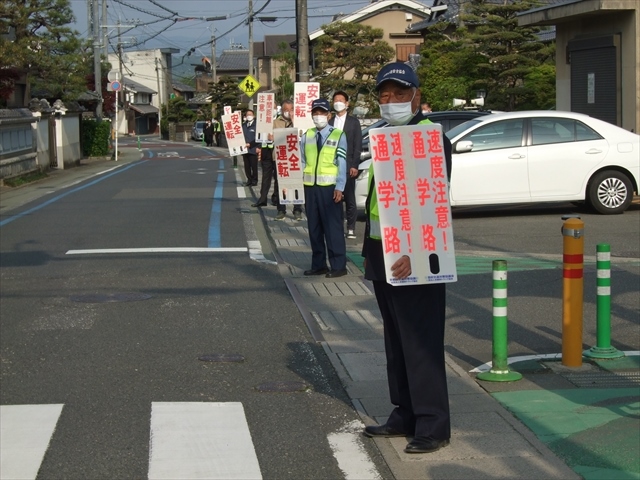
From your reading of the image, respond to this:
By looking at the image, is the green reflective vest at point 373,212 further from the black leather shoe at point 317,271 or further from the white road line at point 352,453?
the black leather shoe at point 317,271

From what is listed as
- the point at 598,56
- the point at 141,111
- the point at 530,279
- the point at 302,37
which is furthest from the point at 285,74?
the point at 530,279

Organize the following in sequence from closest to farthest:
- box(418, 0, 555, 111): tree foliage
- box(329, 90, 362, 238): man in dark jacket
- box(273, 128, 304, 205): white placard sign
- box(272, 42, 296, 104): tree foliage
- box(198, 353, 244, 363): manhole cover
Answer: box(198, 353, 244, 363): manhole cover, box(329, 90, 362, 238): man in dark jacket, box(273, 128, 304, 205): white placard sign, box(418, 0, 555, 111): tree foliage, box(272, 42, 296, 104): tree foliage

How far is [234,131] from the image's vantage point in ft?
65.0

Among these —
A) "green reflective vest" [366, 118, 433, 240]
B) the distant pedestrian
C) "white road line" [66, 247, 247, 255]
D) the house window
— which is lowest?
"white road line" [66, 247, 247, 255]

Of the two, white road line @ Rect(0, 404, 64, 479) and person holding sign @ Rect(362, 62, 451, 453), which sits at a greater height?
person holding sign @ Rect(362, 62, 451, 453)

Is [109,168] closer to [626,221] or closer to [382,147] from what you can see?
[626,221]

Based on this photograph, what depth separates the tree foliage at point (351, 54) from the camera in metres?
41.3

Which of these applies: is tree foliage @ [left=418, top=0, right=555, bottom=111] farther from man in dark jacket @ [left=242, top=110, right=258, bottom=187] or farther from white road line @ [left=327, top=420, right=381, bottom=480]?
white road line @ [left=327, top=420, right=381, bottom=480]

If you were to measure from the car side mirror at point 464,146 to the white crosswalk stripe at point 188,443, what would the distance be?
29.2ft

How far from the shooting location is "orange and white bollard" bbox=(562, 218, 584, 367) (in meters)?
6.45

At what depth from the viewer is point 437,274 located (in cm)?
483

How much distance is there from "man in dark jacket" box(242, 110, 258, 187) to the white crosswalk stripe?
605 inches

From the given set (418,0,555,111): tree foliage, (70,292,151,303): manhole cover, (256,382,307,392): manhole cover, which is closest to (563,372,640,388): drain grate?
(256,382,307,392): manhole cover

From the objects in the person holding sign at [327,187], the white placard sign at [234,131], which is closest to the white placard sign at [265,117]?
the white placard sign at [234,131]
